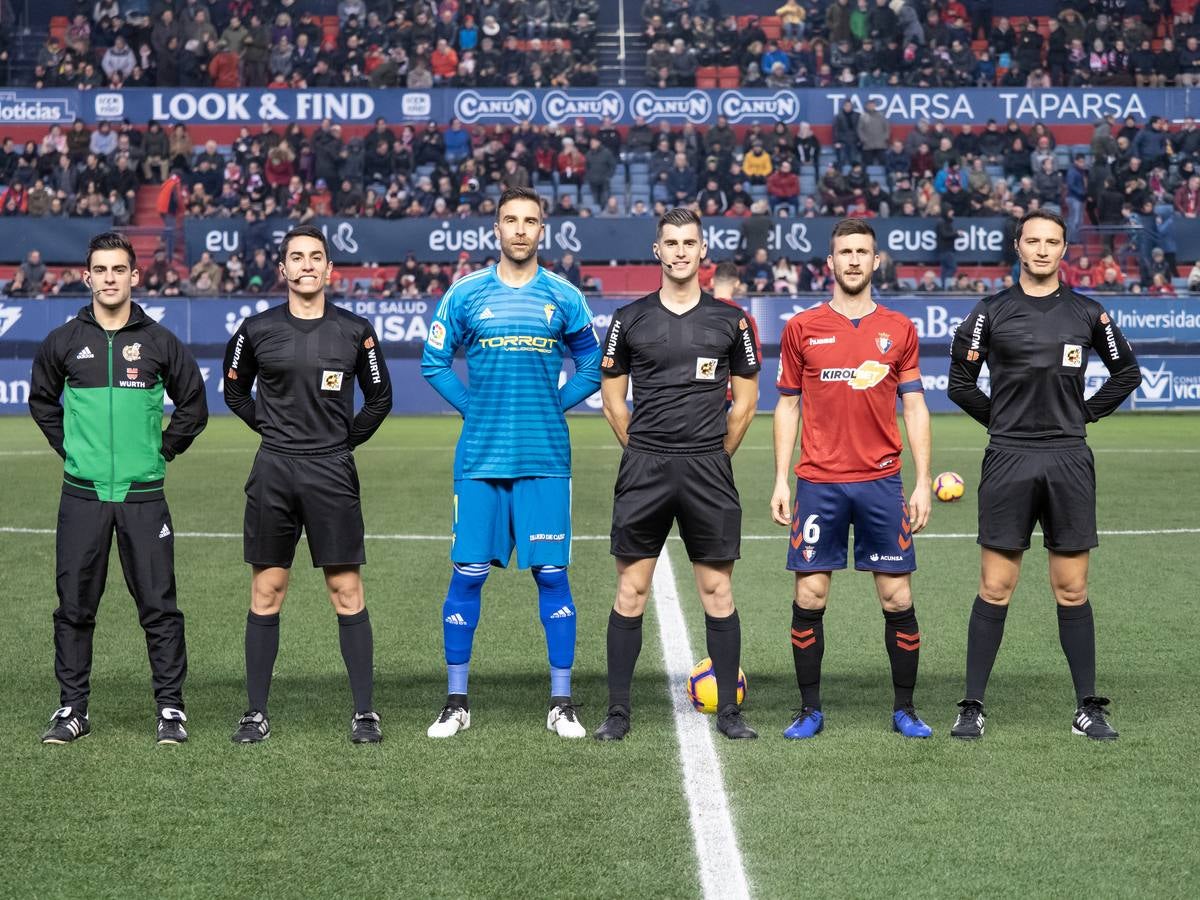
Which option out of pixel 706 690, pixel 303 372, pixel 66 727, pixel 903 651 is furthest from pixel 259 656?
pixel 903 651

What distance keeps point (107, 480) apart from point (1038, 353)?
379 cm

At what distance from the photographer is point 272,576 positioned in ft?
19.8

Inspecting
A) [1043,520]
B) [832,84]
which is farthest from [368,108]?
[1043,520]

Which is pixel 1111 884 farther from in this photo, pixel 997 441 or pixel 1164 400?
pixel 1164 400

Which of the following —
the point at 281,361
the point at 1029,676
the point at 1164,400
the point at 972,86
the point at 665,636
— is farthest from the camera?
the point at 972,86

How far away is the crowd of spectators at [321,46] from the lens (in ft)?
104

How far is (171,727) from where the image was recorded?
19.3 ft

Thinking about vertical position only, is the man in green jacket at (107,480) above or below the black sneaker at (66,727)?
above

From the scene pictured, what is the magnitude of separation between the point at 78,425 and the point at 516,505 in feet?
5.96

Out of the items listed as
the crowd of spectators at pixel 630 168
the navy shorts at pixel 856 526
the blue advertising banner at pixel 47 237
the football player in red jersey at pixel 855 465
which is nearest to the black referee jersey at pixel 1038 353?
the football player in red jersey at pixel 855 465

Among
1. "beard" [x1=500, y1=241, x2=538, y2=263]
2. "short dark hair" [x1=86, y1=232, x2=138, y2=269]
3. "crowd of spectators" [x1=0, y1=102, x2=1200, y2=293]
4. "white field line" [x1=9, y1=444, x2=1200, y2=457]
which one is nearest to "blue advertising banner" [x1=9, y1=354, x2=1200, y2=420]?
"crowd of spectators" [x1=0, y1=102, x2=1200, y2=293]

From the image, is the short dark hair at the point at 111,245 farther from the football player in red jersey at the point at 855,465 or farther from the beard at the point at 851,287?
the beard at the point at 851,287

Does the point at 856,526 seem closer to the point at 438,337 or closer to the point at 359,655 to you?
the point at 438,337

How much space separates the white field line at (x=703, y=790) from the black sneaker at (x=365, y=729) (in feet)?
3.99
